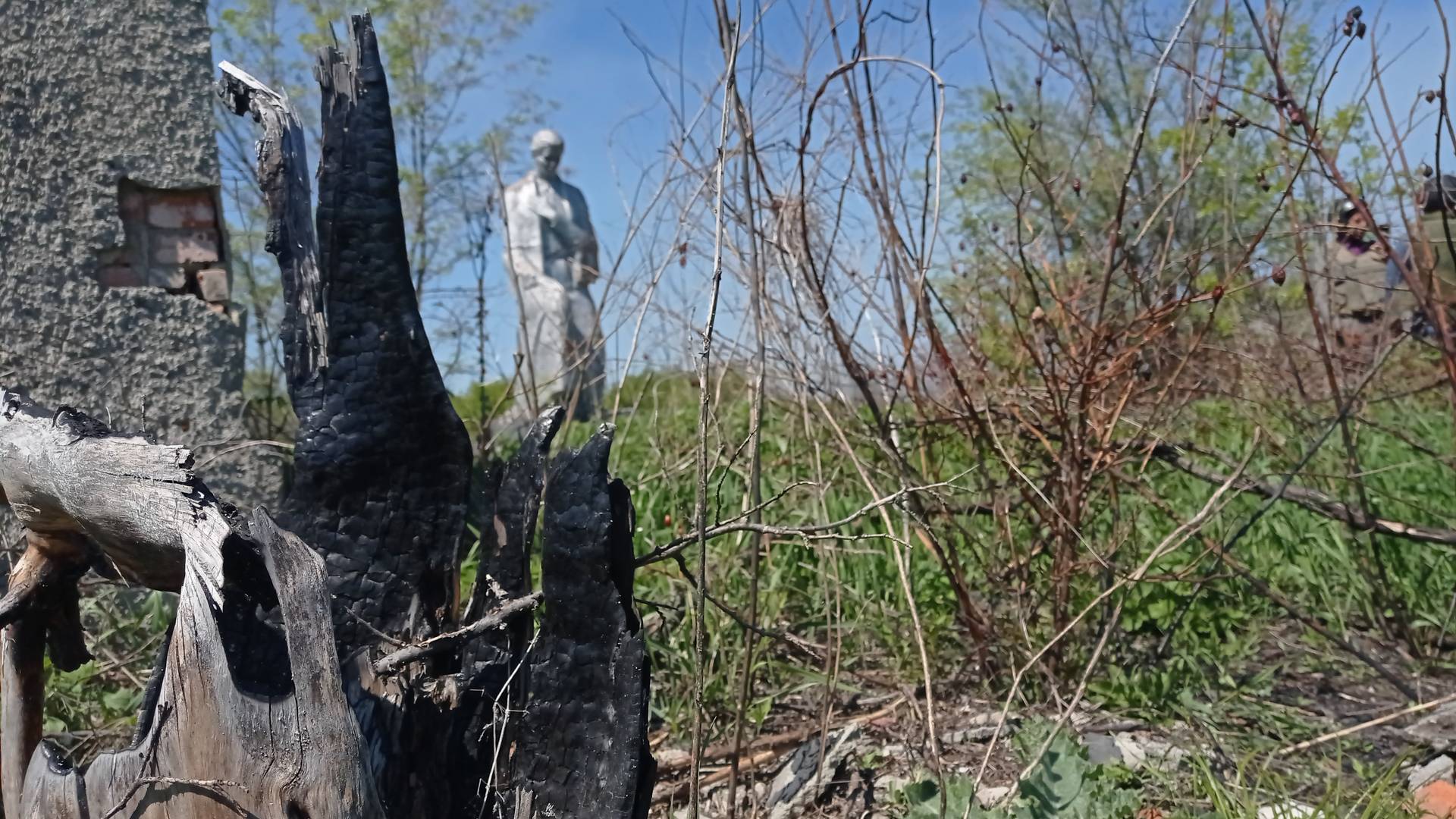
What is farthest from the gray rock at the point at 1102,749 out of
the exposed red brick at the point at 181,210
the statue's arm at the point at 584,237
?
the statue's arm at the point at 584,237

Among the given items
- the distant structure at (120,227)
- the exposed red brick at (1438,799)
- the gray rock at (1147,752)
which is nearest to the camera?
the exposed red brick at (1438,799)

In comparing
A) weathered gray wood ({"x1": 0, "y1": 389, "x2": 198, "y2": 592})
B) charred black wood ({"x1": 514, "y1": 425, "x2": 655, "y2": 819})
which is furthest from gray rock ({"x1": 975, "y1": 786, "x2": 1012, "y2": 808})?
weathered gray wood ({"x1": 0, "y1": 389, "x2": 198, "y2": 592})

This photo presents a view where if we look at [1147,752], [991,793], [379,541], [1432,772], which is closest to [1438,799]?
[1432,772]

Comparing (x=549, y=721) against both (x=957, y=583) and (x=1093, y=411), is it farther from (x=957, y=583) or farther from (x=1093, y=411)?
(x=1093, y=411)

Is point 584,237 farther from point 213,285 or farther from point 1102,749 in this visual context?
point 1102,749

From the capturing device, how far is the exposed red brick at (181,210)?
3.62 meters

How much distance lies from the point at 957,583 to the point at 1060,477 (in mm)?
448

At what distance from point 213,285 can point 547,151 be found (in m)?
6.53

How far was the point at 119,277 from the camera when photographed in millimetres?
3562

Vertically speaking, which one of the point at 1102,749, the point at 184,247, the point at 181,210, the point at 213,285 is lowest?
the point at 1102,749

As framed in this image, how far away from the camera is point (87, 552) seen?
1771 millimetres

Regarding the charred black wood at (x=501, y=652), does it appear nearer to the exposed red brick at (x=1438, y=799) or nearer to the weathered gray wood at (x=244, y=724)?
the weathered gray wood at (x=244, y=724)

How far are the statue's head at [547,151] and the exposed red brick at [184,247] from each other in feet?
21.1

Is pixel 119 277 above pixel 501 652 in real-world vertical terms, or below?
above
